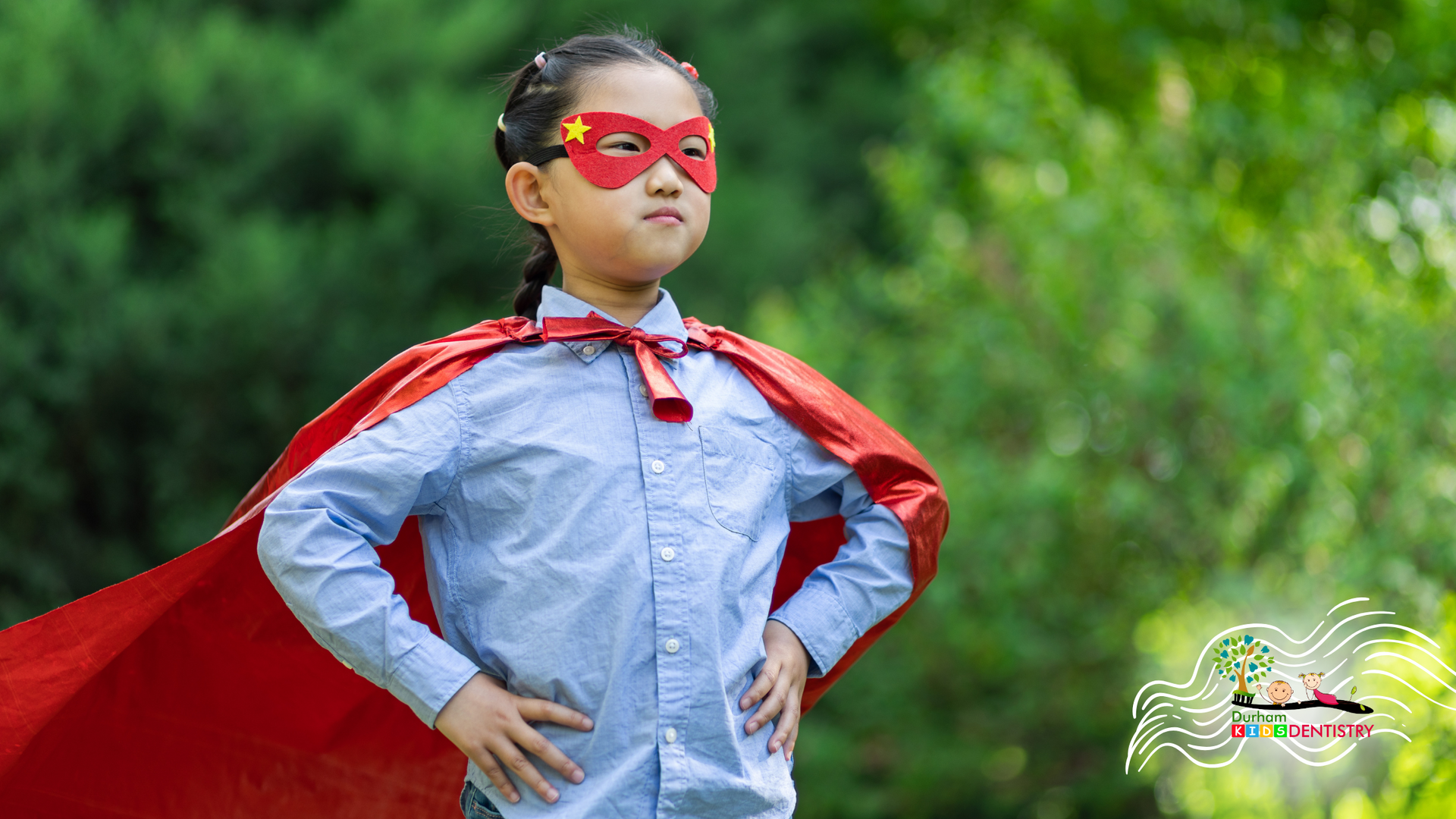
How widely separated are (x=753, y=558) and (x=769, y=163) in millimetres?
7147

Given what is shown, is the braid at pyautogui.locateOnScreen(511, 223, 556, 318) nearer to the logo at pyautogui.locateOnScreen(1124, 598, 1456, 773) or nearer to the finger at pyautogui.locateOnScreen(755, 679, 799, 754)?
the finger at pyautogui.locateOnScreen(755, 679, 799, 754)

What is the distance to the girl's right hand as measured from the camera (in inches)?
74.6

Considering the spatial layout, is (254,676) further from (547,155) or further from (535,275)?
(547,155)

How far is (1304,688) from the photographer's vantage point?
3.25m

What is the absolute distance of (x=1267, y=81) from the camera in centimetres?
546

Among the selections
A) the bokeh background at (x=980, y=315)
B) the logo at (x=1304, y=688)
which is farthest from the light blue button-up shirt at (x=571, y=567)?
the bokeh background at (x=980, y=315)

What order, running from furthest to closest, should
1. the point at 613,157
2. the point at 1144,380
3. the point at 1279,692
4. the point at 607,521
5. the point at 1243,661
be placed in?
the point at 1144,380, the point at 1243,661, the point at 1279,692, the point at 613,157, the point at 607,521

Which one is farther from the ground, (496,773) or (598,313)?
(598,313)

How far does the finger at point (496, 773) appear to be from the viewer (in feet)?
6.27

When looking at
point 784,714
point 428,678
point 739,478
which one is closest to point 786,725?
point 784,714

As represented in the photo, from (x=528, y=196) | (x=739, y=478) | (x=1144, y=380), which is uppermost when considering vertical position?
(x=1144, y=380)

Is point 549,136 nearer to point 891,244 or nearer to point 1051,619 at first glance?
point 1051,619

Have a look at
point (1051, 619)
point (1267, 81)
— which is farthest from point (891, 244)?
point (1051, 619)

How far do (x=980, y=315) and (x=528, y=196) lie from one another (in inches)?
141
